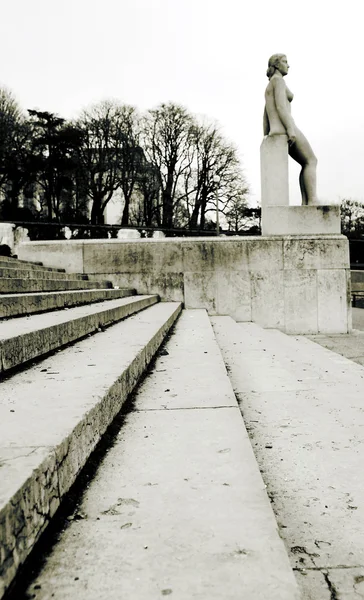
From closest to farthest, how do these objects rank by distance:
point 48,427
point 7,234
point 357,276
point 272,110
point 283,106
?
point 48,427
point 283,106
point 272,110
point 7,234
point 357,276

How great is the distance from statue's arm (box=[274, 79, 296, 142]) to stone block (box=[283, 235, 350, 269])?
201 cm

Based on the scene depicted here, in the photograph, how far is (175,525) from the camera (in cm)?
111

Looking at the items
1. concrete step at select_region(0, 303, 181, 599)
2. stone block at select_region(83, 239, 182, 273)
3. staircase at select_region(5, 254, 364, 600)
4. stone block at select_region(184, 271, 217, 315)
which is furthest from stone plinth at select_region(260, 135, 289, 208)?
concrete step at select_region(0, 303, 181, 599)

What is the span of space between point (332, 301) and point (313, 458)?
6588 millimetres

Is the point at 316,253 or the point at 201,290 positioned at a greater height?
the point at 316,253

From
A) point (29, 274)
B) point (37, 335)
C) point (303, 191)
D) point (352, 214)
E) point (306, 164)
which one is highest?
point (352, 214)

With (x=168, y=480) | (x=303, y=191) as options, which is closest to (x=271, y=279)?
(x=303, y=191)

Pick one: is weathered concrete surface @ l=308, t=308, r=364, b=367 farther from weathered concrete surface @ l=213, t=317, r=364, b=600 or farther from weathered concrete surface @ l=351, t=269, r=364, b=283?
weathered concrete surface @ l=351, t=269, r=364, b=283

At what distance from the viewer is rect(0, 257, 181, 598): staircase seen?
3.16ft

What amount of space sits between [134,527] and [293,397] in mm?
1638

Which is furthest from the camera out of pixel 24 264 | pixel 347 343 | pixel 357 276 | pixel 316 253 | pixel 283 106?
pixel 357 276

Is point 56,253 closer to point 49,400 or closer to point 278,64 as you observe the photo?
point 278,64

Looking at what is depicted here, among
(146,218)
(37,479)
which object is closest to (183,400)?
(37,479)

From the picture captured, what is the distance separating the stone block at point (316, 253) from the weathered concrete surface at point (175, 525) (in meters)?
6.39
